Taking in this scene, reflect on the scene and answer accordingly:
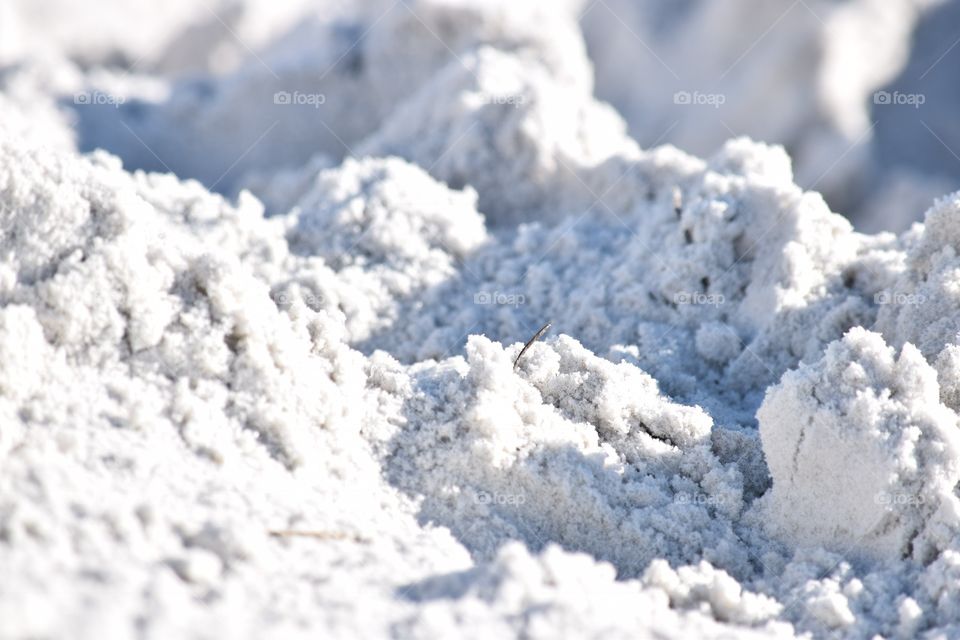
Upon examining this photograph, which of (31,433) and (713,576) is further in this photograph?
(713,576)

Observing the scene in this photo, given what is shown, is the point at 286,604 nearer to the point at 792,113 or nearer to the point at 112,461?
→ the point at 112,461

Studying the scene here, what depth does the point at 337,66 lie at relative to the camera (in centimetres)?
374

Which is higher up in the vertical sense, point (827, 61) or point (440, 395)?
point (827, 61)

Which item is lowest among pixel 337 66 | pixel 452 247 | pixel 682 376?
pixel 682 376

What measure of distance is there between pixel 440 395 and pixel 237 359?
13.3 inches

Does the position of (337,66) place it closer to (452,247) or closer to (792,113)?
(452,247)

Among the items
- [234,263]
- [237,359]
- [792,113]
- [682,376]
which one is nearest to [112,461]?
[237,359]

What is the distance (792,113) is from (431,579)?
4.04 m

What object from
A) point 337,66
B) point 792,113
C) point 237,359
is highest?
point 792,113

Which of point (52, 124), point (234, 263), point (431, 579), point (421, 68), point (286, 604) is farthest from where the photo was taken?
point (421, 68)

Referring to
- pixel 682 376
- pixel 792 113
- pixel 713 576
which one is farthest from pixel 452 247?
pixel 792 113

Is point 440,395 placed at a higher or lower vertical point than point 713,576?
higher

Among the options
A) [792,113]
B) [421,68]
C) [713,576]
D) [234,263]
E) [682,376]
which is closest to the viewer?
[713,576]

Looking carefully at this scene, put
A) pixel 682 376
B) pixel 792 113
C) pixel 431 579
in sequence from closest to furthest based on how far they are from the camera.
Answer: pixel 431 579
pixel 682 376
pixel 792 113
